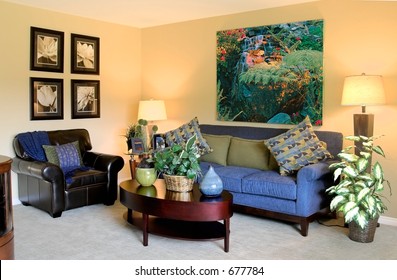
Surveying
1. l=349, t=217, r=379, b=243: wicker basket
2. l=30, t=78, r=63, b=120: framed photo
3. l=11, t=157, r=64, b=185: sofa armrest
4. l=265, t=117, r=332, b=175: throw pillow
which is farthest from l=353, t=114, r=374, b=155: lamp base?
l=30, t=78, r=63, b=120: framed photo

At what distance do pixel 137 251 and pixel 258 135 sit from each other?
2170mm

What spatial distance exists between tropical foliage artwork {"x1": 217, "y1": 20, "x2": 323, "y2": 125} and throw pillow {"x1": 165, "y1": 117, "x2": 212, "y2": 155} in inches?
20.0

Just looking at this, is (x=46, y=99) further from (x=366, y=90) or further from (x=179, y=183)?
(x=366, y=90)

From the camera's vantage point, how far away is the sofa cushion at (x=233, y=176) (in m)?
4.38

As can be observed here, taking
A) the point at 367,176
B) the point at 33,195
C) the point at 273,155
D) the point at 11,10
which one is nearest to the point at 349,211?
the point at 367,176

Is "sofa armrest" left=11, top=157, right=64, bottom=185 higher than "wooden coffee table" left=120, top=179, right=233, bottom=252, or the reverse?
"sofa armrest" left=11, top=157, right=64, bottom=185

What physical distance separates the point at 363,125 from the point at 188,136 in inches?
81.7

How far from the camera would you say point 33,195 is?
15.7 ft

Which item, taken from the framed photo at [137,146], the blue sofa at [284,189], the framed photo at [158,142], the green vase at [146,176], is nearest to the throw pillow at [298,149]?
the blue sofa at [284,189]

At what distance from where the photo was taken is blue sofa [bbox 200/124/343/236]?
3928 millimetres

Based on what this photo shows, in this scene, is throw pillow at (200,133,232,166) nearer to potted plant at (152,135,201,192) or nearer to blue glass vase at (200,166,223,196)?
potted plant at (152,135,201,192)

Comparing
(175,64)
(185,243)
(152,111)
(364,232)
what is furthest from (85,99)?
(364,232)
